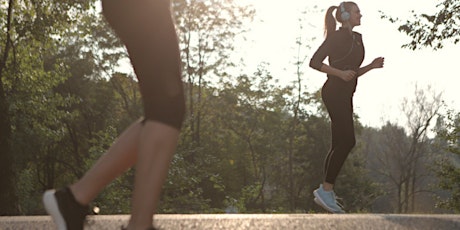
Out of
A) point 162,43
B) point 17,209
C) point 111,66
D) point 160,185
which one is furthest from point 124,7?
point 111,66

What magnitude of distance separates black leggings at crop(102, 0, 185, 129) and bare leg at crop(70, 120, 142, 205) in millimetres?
117

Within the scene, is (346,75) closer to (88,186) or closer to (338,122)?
(338,122)

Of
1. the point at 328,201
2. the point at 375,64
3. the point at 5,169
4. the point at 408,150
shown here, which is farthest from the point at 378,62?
the point at 408,150

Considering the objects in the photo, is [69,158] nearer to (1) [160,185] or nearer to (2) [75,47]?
(2) [75,47]

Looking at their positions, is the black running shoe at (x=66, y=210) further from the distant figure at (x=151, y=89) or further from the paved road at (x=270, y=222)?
the paved road at (x=270, y=222)

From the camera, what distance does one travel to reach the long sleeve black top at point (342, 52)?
6.54 meters

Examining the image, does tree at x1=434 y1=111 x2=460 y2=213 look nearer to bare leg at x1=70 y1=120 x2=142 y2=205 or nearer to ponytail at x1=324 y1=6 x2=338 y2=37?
ponytail at x1=324 y1=6 x2=338 y2=37

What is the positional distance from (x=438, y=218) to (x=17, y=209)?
14.6 m

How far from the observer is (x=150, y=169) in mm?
2799

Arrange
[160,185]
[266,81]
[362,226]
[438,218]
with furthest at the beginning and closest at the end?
[266,81] → [438,218] → [362,226] → [160,185]

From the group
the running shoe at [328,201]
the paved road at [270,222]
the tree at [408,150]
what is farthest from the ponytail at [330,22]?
the tree at [408,150]

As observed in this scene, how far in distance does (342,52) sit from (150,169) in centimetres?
409

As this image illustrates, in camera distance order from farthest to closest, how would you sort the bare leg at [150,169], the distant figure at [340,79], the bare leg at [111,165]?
the distant figure at [340,79], the bare leg at [111,165], the bare leg at [150,169]

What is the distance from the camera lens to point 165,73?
2.84 m
